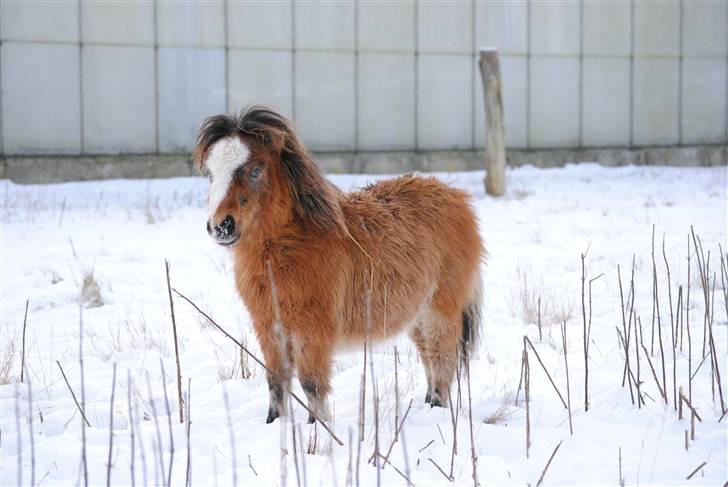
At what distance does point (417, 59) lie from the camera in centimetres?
1666

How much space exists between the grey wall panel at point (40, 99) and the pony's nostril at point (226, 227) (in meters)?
11.4

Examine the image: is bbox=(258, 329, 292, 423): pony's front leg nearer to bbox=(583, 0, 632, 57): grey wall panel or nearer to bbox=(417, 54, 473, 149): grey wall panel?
bbox=(417, 54, 473, 149): grey wall panel

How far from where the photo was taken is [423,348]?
4.96 m

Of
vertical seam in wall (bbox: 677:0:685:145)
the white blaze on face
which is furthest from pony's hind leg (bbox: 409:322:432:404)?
vertical seam in wall (bbox: 677:0:685:145)

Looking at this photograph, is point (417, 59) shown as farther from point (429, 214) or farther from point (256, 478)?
point (256, 478)

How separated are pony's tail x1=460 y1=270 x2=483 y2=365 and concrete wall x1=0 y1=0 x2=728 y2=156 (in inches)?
426

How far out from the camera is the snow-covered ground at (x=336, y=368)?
365 centimetres

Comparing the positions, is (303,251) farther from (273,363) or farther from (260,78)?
(260,78)

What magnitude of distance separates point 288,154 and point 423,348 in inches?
52.9

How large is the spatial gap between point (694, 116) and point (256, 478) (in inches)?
685

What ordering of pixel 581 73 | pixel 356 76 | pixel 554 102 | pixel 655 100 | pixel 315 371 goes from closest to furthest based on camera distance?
pixel 315 371 → pixel 356 76 → pixel 554 102 → pixel 581 73 → pixel 655 100

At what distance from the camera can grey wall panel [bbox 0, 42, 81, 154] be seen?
14.2 meters

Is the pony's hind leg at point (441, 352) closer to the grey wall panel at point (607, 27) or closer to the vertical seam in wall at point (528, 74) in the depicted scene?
the vertical seam in wall at point (528, 74)

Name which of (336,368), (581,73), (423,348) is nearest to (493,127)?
(581,73)
